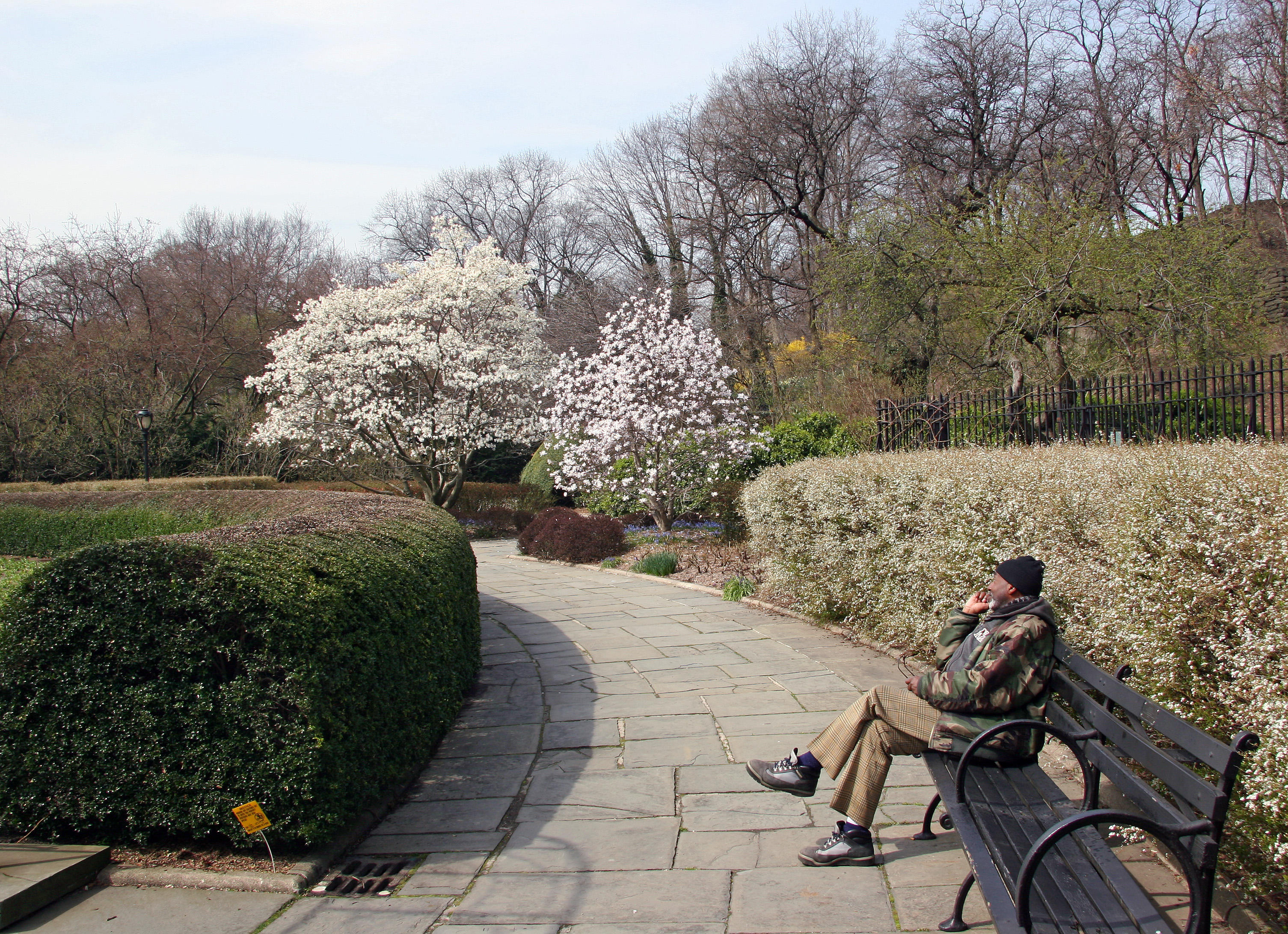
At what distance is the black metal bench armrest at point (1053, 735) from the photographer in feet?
9.22

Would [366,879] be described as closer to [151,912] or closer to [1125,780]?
[151,912]

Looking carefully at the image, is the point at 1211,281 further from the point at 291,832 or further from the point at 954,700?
the point at 291,832

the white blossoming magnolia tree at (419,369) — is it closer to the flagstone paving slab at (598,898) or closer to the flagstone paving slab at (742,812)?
the flagstone paving slab at (742,812)

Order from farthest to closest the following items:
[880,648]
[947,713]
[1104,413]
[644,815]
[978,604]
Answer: [1104,413] < [880,648] < [644,815] < [978,604] < [947,713]

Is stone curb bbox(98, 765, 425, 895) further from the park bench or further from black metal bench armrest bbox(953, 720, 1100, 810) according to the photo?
black metal bench armrest bbox(953, 720, 1100, 810)

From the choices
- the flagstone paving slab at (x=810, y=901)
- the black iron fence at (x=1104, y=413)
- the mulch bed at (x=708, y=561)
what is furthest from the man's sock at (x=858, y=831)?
the mulch bed at (x=708, y=561)

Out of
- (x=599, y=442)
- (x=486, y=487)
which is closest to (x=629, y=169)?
(x=486, y=487)

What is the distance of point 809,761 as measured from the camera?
3498 mm

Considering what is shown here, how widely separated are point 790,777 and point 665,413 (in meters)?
10.3

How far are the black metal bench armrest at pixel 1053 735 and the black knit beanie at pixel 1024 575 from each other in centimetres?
52

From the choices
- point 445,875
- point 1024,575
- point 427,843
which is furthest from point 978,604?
point 427,843

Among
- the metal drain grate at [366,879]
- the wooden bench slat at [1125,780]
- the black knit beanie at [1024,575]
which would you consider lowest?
the metal drain grate at [366,879]

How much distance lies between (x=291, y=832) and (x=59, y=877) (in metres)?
0.82

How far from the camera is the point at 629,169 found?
31.7 m
